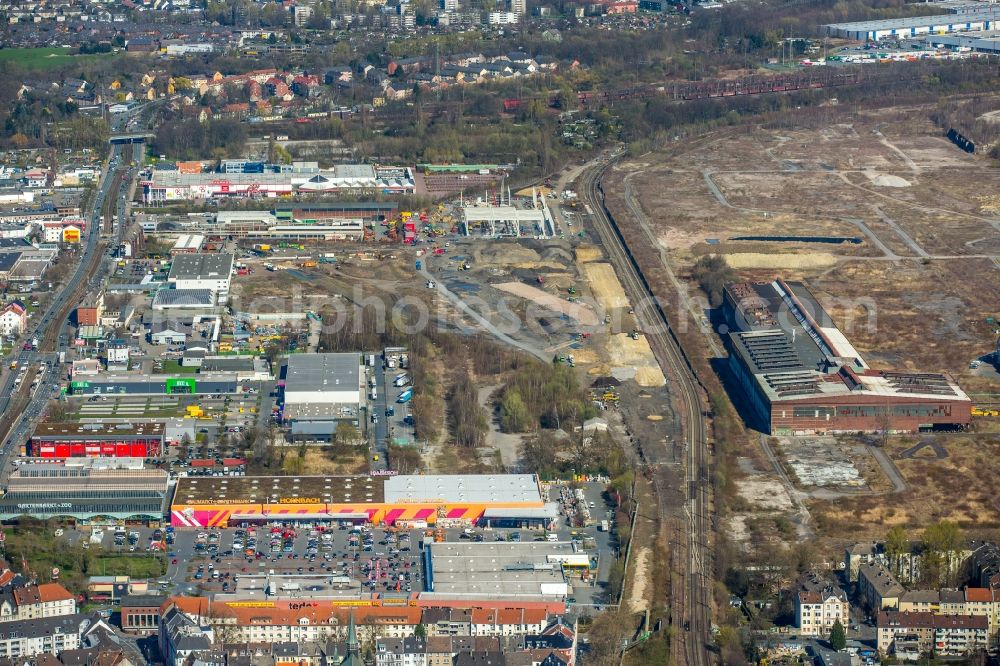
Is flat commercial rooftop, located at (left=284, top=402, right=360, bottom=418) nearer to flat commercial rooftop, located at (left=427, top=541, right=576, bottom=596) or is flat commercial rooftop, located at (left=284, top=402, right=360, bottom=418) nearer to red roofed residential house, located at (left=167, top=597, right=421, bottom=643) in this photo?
flat commercial rooftop, located at (left=427, top=541, right=576, bottom=596)

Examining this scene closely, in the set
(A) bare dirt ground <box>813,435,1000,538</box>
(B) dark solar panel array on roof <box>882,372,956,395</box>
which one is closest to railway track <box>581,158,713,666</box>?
(A) bare dirt ground <box>813,435,1000,538</box>

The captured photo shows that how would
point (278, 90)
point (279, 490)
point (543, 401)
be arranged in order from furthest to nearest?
point (278, 90) < point (543, 401) < point (279, 490)

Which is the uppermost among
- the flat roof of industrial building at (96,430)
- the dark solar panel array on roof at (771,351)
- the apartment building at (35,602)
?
the apartment building at (35,602)

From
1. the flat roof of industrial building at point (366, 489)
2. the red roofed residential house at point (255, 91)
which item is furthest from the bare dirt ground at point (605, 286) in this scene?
the red roofed residential house at point (255, 91)

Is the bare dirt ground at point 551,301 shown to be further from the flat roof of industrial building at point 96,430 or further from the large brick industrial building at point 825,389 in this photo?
the flat roof of industrial building at point 96,430

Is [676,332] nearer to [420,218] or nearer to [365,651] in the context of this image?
[420,218]

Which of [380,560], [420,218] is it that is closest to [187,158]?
[420,218]

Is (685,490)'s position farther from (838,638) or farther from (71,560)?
(71,560)

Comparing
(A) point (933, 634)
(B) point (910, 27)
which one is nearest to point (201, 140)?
(B) point (910, 27)

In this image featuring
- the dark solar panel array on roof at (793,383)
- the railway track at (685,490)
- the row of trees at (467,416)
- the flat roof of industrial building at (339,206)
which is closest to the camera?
the railway track at (685,490)
